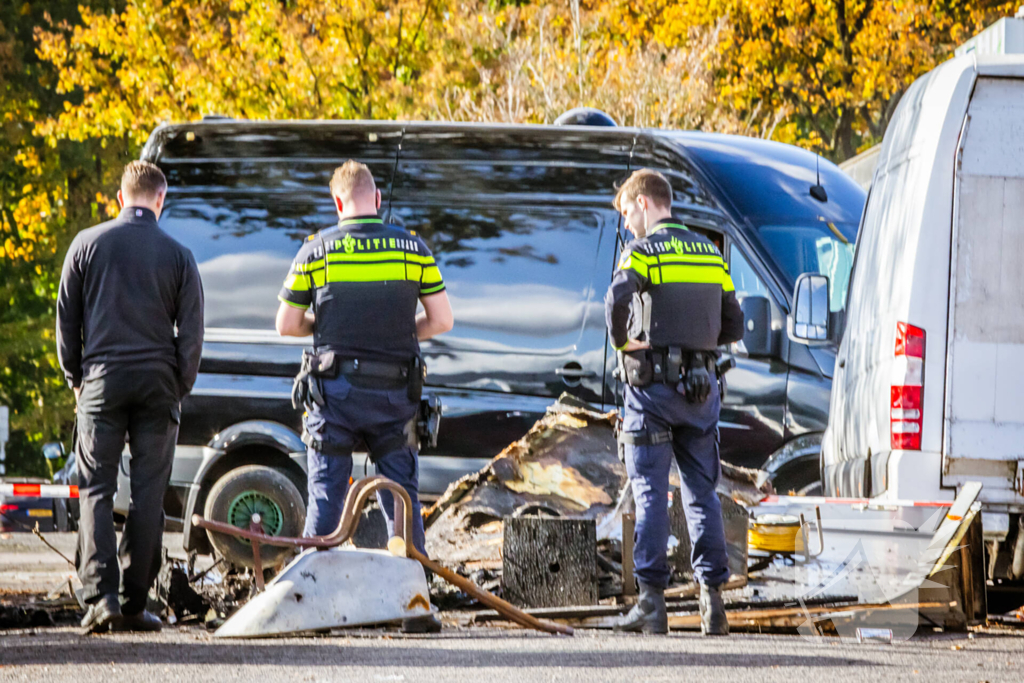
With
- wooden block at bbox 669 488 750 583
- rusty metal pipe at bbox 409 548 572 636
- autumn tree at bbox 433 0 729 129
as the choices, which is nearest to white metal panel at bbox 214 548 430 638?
rusty metal pipe at bbox 409 548 572 636

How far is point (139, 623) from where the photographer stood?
559cm

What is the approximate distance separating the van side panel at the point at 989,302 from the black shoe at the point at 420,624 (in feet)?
6.93

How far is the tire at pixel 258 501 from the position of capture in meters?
7.68

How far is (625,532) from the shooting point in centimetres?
643

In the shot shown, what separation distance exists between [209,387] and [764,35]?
15610 mm

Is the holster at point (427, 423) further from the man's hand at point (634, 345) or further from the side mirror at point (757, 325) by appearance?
the side mirror at point (757, 325)

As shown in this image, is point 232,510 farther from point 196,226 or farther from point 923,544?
point 923,544

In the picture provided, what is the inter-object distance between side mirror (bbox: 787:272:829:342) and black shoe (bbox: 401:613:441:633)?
2.55 m

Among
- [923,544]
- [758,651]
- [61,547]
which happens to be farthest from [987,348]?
[61,547]

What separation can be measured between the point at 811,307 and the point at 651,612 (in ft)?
6.59

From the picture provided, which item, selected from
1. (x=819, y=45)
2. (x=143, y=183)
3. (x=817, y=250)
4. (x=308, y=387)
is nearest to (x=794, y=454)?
(x=817, y=250)

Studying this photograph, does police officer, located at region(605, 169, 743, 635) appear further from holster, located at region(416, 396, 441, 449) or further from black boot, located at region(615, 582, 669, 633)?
holster, located at region(416, 396, 441, 449)

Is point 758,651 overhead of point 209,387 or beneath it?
beneath

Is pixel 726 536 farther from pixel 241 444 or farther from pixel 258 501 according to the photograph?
pixel 241 444
